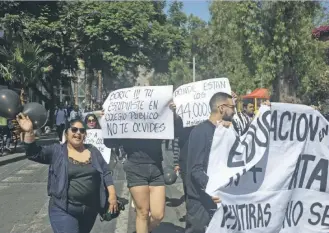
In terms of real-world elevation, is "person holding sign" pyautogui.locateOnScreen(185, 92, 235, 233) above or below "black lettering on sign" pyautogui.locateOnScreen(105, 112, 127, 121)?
below

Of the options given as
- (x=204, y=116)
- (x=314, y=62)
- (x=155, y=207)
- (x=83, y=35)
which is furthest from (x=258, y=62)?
(x=155, y=207)

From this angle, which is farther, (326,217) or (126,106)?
(126,106)

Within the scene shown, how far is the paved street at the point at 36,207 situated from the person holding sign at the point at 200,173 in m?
2.37

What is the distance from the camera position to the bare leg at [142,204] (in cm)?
571

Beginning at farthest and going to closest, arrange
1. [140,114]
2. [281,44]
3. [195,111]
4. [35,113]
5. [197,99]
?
1. [281,44]
2. [197,99]
3. [195,111]
4. [140,114]
5. [35,113]

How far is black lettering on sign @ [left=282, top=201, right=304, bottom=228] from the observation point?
4.60 meters

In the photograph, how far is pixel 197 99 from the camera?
7590 millimetres

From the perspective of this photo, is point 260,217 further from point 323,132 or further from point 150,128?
point 150,128

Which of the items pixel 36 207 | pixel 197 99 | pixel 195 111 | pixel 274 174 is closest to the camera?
pixel 274 174

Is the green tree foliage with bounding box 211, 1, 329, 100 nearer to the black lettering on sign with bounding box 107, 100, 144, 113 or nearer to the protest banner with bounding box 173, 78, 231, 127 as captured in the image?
the protest banner with bounding box 173, 78, 231, 127

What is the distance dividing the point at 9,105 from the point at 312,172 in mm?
2809

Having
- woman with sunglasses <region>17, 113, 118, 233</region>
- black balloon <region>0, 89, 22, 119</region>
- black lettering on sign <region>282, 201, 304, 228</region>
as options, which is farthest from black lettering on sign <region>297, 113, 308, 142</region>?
black balloon <region>0, 89, 22, 119</region>

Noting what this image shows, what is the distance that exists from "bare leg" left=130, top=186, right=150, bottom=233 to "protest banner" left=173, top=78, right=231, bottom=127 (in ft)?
5.43

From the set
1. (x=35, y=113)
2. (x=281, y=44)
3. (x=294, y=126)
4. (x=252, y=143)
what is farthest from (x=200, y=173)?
Result: (x=281, y=44)
